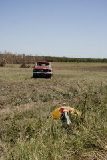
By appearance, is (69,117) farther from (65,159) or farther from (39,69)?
(39,69)

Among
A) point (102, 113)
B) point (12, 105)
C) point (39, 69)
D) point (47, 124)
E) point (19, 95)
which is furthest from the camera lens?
point (39, 69)

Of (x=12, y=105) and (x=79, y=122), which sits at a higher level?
(x=79, y=122)

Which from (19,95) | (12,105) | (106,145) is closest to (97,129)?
(106,145)

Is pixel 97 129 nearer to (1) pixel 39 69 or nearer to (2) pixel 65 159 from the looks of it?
(2) pixel 65 159

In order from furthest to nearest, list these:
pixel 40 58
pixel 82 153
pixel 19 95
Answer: pixel 40 58
pixel 19 95
pixel 82 153

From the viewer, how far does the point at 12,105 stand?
16.5 metres

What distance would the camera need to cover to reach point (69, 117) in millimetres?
8828


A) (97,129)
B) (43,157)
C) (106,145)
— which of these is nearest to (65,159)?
(43,157)

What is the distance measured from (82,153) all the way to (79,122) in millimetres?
1830

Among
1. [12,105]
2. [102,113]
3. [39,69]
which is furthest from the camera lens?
[39,69]

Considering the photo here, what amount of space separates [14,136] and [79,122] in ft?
5.34

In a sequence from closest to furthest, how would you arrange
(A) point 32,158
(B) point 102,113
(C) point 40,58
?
(A) point 32,158 → (B) point 102,113 → (C) point 40,58

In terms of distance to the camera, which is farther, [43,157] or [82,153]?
[82,153]

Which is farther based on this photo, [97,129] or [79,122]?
[79,122]
